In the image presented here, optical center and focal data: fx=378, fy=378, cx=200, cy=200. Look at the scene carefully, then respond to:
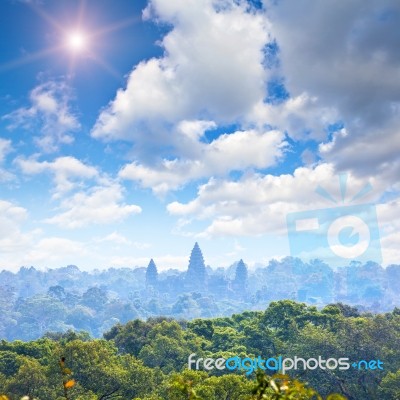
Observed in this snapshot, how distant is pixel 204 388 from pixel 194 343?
76.1ft

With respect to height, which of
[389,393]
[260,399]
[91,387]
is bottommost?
[389,393]

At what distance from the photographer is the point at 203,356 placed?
44.2 m

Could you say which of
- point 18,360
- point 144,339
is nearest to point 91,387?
point 18,360

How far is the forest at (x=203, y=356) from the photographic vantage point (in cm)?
3116

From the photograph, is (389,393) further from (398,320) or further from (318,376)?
(398,320)

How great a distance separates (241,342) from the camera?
164 ft

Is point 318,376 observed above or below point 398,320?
below

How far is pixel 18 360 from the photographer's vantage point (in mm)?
39625

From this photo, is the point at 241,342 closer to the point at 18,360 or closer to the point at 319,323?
the point at 319,323

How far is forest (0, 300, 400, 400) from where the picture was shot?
3116cm

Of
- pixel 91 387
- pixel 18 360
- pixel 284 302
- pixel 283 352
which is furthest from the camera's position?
pixel 284 302

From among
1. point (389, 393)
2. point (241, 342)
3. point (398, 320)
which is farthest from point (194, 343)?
point (398, 320)

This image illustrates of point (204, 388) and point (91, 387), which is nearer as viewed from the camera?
point (204, 388)

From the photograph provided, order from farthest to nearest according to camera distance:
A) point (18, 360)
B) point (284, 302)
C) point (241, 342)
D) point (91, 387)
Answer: point (284, 302) < point (241, 342) < point (18, 360) < point (91, 387)
